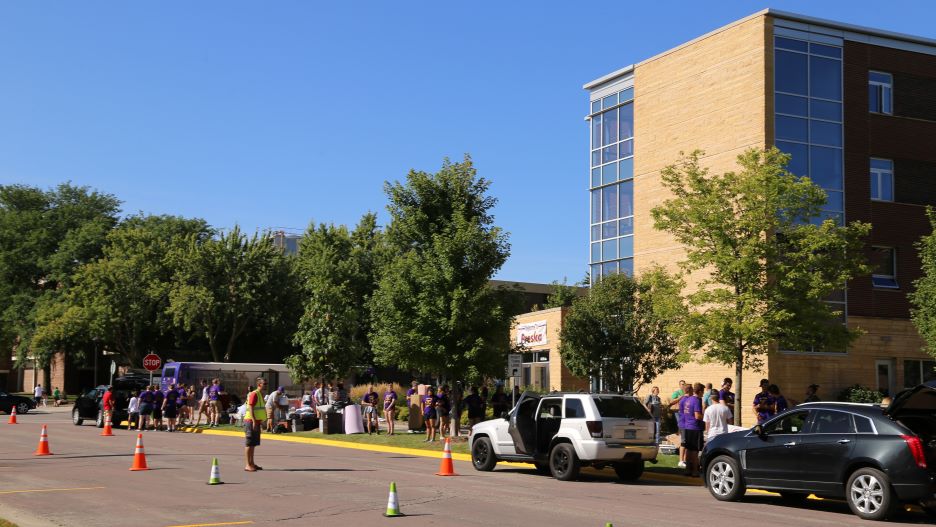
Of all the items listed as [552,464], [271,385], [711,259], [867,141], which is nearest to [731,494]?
[552,464]

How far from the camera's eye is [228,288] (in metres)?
59.8

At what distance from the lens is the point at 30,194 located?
75062mm

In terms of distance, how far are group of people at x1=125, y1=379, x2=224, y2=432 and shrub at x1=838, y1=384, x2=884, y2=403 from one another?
22285 mm

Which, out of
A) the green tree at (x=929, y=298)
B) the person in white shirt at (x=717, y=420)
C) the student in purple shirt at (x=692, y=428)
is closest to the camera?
the person in white shirt at (x=717, y=420)

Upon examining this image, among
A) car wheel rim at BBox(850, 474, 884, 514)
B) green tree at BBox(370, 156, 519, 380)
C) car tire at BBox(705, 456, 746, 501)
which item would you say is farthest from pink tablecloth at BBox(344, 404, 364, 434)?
car wheel rim at BBox(850, 474, 884, 514)

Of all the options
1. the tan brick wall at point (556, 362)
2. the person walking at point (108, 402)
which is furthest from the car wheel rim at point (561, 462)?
the tan brick wall at point (556, 362)

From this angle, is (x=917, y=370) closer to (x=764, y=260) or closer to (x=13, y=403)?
(x=764, y=260)

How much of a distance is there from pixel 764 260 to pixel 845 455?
1255 cm

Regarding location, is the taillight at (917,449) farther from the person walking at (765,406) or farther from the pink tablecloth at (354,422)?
the pink tablecloth at (354,422)

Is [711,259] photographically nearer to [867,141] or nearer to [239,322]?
[867,141]

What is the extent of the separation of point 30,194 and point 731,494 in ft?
233

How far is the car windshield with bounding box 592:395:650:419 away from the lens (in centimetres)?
1811

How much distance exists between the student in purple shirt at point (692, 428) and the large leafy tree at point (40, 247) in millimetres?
53368

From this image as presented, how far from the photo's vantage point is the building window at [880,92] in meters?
37.0
